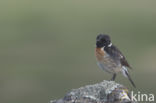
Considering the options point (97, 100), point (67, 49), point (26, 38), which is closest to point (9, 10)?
point (26, 38)

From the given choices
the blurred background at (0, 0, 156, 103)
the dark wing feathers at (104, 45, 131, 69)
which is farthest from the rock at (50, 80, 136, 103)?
the blurred background at (0, 0, 156, 103)

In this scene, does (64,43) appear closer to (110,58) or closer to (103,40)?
(110,58)

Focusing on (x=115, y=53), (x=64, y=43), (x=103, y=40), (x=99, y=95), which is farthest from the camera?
(x=64, y=43)

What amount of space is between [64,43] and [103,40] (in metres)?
24.1

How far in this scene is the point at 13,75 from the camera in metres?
27.4

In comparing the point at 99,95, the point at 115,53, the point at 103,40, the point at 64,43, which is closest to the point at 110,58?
the point at 115,53

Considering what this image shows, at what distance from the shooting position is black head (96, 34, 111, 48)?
10.6 metres

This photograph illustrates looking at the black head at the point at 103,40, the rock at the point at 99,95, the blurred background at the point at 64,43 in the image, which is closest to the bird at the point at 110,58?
the black head at the point at 103,40

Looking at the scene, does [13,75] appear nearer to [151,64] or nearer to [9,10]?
[151,64]

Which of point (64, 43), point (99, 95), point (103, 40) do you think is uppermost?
point (64, 43)

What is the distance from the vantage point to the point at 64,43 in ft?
115

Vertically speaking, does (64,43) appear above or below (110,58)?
above

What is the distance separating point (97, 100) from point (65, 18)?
38728 millimetres

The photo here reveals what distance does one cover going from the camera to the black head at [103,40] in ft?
34.6
